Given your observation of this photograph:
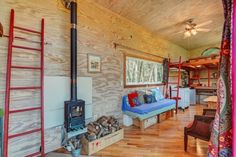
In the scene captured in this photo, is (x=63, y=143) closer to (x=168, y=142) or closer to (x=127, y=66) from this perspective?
(x=168, y=142)

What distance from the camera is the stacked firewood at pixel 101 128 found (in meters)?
3.16

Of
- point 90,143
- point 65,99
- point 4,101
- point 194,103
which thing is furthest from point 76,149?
point 194,103

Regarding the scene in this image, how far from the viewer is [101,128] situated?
3396mm

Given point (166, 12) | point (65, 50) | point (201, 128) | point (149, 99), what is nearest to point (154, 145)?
point (201, 128)

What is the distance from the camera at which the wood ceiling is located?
13.5ft

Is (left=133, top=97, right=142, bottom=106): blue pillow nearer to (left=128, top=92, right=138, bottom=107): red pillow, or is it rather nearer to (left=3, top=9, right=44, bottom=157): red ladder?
(left=128, top=92, right=138, bottom=107): red pillow

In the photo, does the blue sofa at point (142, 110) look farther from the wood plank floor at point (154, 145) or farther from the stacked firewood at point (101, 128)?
the stacked firewood at point (101, 128)

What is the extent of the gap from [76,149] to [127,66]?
9.33ft

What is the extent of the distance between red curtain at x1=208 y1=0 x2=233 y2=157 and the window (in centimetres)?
413

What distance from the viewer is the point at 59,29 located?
10.7 feet

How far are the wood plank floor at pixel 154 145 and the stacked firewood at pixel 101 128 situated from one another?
0.27 m

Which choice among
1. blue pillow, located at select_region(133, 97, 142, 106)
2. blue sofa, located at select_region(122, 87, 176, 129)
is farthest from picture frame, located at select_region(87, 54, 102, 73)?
blue pillow, located at select_region(133, 97, 142, 106)

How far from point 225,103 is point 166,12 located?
4305mm

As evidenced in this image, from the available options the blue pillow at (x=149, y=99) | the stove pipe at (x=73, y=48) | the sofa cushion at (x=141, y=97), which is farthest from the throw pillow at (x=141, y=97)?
the stove pipe at (x=73, y=48)
